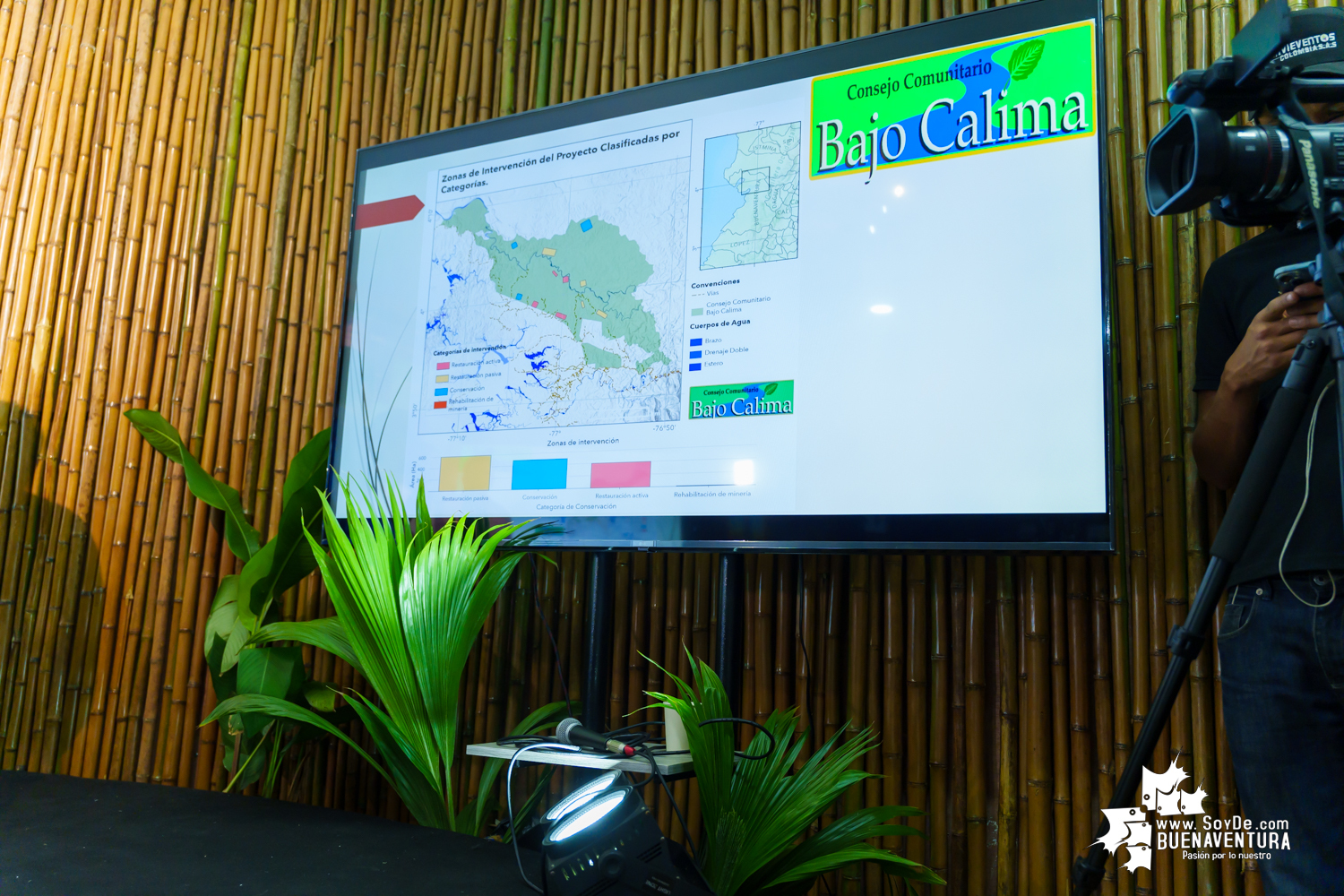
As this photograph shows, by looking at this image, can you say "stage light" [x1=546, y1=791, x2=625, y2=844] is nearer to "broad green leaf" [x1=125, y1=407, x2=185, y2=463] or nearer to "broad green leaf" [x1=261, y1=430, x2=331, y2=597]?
"broad green leaf" [x1=261, y1=430, x2=331, y2=597]

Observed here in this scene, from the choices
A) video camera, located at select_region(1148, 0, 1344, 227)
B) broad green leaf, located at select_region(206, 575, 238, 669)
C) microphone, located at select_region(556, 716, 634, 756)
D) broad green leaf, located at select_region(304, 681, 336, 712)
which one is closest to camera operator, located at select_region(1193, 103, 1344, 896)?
video camera, located at select_region(1148, 0, 1344, 227)

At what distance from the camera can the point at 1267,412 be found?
4.36 feet

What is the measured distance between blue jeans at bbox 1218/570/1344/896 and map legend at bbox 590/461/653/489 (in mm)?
1047

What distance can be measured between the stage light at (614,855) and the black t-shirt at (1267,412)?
0.88 meters

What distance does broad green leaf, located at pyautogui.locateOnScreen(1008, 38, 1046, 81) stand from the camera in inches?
63.9

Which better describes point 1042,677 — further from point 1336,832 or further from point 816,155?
point 816,155

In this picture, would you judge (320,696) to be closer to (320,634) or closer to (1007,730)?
(320,634)

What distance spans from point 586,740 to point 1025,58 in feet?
4.74

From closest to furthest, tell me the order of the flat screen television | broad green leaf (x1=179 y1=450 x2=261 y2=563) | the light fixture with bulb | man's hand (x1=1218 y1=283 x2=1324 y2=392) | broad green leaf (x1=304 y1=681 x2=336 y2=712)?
1. the light fixture with bulb
2. man's hand (x1=1218 y1=283 x2=1324 y2=392)
3. the flat screen television
4. broad green leaf (x1=304 y1=681 x2=336 y2=712)
5. broad green leaf (x1=179 y1=450 x2=261 y2=563)

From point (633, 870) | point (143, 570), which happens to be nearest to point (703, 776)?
point (633, 870)

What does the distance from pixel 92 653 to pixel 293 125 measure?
159 cm

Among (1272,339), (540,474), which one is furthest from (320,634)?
(1272,339)

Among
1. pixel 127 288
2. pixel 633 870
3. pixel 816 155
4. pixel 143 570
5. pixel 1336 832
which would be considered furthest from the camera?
pixel 127 288

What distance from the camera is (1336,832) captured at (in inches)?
45.8
